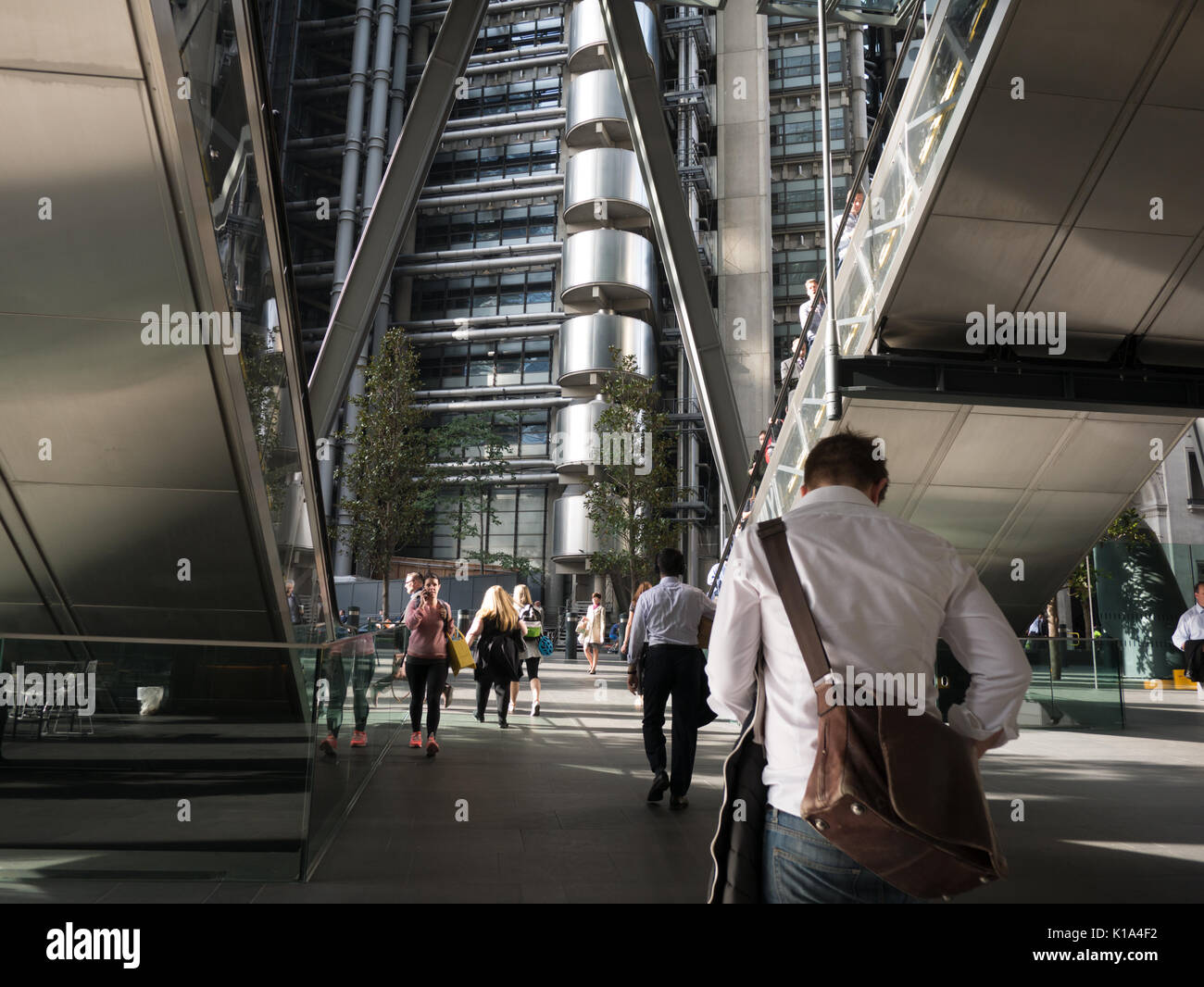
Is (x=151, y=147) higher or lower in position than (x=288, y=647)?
higher

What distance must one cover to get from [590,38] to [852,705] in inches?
1895

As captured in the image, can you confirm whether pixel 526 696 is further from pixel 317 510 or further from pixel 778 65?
pixel 778 65

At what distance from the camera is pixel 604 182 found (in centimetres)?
4384

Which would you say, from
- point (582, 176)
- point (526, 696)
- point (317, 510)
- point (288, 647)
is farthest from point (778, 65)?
point (288, 647)

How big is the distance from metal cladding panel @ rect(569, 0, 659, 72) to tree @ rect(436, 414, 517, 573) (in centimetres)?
1754

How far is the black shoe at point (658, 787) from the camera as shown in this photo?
25.2 ft

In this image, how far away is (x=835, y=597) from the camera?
2320 mm

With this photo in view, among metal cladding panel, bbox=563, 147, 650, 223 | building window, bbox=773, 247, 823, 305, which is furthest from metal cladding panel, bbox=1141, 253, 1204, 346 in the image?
building window, bbox=773, 247, 823, 305

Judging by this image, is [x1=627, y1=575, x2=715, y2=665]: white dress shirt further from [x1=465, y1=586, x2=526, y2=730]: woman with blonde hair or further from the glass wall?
[x1=465, y1=586, x2=526, y2=730]: woman with blonde hair

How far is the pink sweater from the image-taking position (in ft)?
33.3

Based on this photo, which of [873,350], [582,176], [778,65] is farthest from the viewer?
[778,65]

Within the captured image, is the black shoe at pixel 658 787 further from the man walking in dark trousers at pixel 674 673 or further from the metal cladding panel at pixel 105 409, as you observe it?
the metal cladding panel at pixel 105 409

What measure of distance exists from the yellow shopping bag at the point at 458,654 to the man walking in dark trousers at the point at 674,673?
10.2ft
